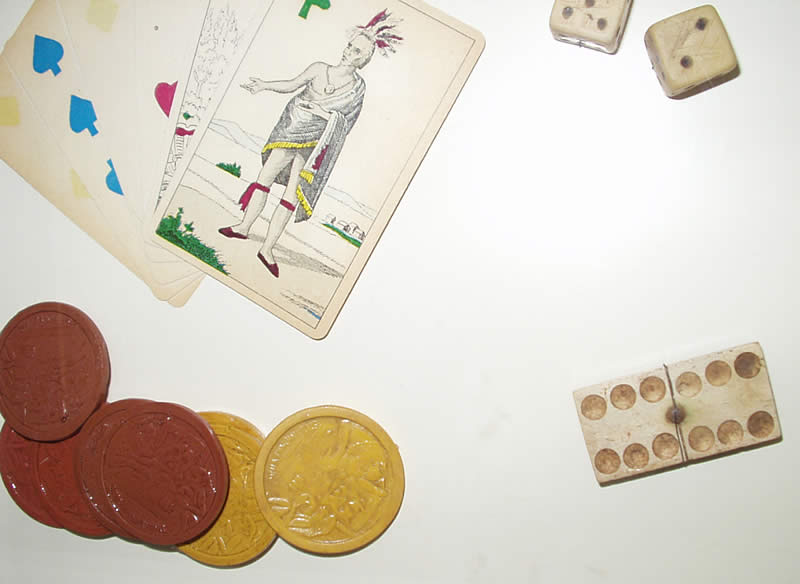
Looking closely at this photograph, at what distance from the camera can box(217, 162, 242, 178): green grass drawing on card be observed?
1.23 m

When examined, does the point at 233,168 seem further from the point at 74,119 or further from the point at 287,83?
the point at 74,119

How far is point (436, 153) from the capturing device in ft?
3.96

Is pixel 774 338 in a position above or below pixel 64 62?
above

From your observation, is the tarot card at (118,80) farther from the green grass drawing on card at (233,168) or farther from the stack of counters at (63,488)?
the stack of counters at (63,488)

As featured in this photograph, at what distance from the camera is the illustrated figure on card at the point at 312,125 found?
1.20 meters

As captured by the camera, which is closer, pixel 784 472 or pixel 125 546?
pixel 784 472

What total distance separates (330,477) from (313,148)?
655 mm

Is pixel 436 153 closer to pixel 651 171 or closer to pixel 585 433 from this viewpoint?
pixel 651 171

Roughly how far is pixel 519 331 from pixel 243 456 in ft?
2.00

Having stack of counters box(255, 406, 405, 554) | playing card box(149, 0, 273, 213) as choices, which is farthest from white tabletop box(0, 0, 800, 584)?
playing card box(149, 0, 273, 213)

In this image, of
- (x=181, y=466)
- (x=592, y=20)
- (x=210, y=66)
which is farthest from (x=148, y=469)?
(x=592, y=20)

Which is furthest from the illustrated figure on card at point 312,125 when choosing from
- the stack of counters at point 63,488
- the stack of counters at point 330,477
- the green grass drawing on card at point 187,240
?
the stack of counters at point 63,488

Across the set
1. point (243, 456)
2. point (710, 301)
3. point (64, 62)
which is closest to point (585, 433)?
point (710, 301)

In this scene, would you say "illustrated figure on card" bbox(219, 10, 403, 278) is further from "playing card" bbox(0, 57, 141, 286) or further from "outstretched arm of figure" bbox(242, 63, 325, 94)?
"playing card" bbox(0, 57, 141, 286)
